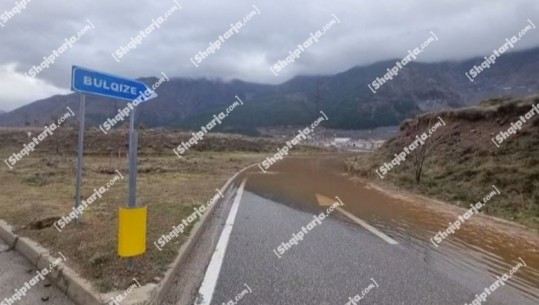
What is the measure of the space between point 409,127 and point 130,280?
3011 cm

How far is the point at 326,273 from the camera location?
5.72m

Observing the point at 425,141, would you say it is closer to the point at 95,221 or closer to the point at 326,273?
the point at 326,273

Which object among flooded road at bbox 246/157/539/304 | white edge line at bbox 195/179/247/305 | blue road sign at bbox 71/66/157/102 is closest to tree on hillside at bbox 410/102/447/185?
flooded road at bbox 246/157/539/304

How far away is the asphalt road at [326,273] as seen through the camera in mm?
4859

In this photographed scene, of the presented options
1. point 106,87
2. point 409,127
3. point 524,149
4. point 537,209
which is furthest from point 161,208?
point 409,127

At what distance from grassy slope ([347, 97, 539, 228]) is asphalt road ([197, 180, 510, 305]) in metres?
5.13

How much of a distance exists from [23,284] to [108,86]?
8.72 feet

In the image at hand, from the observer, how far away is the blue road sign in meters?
5.80

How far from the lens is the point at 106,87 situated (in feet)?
19.7

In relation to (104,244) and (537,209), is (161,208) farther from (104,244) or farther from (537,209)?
(537,209)

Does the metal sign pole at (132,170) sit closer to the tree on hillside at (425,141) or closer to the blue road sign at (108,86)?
the blue road sign at (108,86)

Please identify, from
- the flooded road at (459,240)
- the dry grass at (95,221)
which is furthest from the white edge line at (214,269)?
the flooded road at (459,240)

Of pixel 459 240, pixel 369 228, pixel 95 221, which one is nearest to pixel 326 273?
pixel 369 228

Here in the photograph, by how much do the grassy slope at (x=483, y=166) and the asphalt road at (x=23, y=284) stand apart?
961 cm
